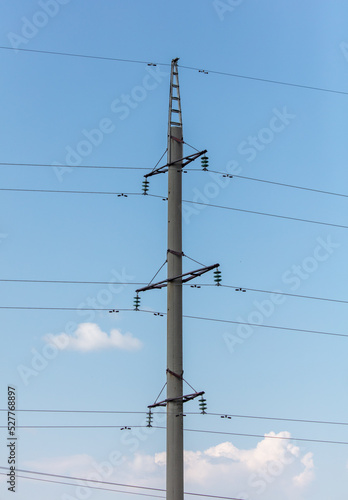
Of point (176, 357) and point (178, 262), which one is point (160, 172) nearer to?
point (178, 262)

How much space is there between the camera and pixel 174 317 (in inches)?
1232

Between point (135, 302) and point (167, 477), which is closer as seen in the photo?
point (167, 477)

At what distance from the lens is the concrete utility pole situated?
29.5 metres

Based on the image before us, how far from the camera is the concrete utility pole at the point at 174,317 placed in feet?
96.9

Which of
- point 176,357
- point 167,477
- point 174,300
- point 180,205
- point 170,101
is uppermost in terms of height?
point 170,101

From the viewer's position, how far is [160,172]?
34.4m

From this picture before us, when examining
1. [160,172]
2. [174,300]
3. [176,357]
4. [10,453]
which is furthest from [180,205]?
[10,453]

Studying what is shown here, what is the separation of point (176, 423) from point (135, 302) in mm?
6130

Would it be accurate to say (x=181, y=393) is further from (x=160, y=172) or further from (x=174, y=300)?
(x=160, y=172)

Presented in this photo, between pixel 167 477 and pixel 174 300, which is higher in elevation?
pixel 174 300

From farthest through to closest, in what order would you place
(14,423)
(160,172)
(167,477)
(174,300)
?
(14,423) < (160,172) < (174,300) < (167,477)

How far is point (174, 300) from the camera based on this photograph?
104ft

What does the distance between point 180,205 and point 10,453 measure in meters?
14.9

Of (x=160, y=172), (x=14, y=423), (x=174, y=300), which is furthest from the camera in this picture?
(x=14, y=423)
